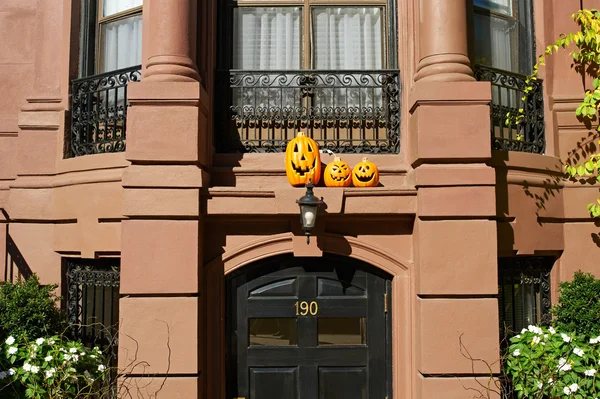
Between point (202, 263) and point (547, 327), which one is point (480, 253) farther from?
point (202, 263)

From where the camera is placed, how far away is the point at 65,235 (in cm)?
730

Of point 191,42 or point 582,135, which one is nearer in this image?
point 191,42

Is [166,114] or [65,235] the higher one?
[166,114]

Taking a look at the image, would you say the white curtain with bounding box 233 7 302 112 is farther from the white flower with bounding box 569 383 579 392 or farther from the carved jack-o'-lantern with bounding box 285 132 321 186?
the white flower with bounding box 569 383 579 392

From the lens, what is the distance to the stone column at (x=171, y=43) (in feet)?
20.3

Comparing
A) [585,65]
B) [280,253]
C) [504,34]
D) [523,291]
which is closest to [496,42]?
[504,34]

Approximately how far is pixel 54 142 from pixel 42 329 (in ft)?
7.90

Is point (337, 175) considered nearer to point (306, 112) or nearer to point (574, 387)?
point (306, 112)

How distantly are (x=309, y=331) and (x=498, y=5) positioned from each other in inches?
185

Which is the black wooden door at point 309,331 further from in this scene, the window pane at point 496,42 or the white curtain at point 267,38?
the window pane at point 496,42

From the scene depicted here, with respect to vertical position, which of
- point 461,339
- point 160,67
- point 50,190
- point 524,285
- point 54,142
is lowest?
point 461,339

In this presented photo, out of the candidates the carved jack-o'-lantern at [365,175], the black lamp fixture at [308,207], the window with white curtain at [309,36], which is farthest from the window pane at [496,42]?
the black lamp fixture at [308,207]

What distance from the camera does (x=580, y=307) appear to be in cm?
652

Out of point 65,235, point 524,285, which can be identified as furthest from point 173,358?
point 524,285
